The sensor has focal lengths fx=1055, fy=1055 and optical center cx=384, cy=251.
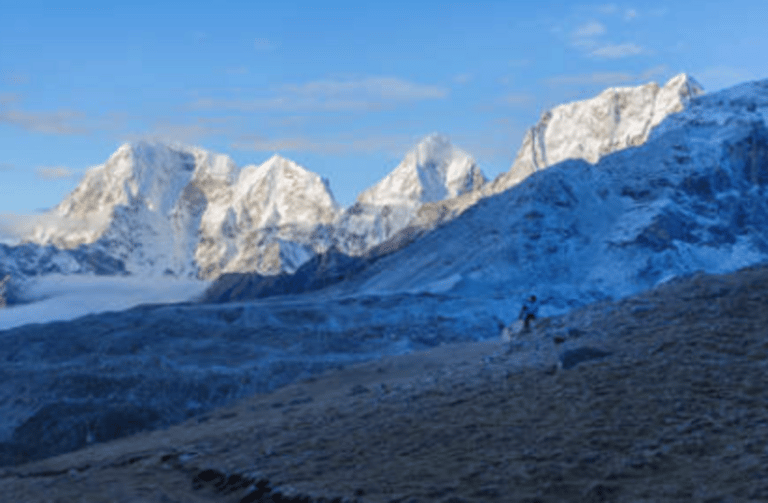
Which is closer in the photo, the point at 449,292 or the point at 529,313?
the point at 529,313

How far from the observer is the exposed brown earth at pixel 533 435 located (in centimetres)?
1606

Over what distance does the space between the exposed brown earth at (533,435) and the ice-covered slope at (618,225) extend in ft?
282

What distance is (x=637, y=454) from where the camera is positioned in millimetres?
16734

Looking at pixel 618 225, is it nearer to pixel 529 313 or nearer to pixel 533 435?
pixel 529 313

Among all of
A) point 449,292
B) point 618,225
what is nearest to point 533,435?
point 449,292

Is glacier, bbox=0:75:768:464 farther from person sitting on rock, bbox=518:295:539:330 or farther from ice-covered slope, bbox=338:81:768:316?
person sitting on rock, bbox=518:295:539:330

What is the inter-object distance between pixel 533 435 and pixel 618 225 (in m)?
125

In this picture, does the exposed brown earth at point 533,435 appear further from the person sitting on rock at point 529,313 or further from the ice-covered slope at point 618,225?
the ice-covered slope at point 618,225

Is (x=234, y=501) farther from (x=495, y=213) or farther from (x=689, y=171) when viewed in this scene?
(x=689, y=171)

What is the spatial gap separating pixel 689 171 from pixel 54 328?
92882 millimetres

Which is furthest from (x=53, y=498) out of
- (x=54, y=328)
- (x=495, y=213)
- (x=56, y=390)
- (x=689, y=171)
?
(x=689, y=171)

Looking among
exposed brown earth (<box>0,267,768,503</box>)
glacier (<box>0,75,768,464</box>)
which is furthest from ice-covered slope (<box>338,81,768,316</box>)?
exposed brown earth (<box>0,267,768,503</box>)

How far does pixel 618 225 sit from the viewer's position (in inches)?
5522

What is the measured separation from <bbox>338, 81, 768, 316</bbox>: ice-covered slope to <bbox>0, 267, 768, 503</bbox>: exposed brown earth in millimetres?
85892
